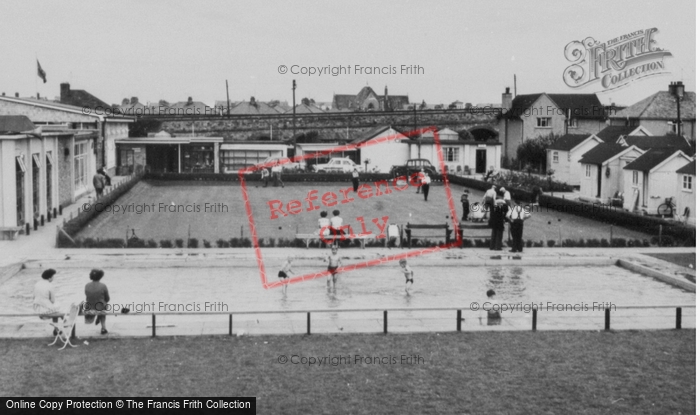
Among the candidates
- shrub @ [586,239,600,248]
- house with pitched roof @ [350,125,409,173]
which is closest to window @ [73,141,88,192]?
shrub @ [586,239,600,248]

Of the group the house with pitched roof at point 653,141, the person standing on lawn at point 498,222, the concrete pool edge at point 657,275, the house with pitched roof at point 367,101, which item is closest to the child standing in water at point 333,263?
the person standing on lawn at point 498,222

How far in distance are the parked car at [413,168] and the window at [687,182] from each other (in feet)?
80.3

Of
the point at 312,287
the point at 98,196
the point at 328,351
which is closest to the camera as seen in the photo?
the point at 328,351

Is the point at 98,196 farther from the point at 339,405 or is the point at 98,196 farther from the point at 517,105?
the point at 517,105

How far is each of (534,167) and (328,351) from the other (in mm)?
54149

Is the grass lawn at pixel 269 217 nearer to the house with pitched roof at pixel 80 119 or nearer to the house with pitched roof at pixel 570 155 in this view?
the house with pitched roof at pixel 80 119

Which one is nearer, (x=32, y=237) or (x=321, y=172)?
(x=32, y=237)

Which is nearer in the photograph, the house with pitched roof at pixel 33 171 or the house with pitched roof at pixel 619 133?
the house with pitched roof at pixel 33 171

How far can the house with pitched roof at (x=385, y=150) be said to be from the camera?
214 feet

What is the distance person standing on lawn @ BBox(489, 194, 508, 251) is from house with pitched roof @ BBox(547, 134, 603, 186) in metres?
24.5

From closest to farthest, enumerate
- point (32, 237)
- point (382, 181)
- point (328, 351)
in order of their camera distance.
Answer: point (328, 351)
point (32, 237)
point (382, 181)

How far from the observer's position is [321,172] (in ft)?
195

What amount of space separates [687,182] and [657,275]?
1188cm

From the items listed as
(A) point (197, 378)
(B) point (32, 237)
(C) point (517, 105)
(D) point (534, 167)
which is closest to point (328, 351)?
(A) point (197, 378)
